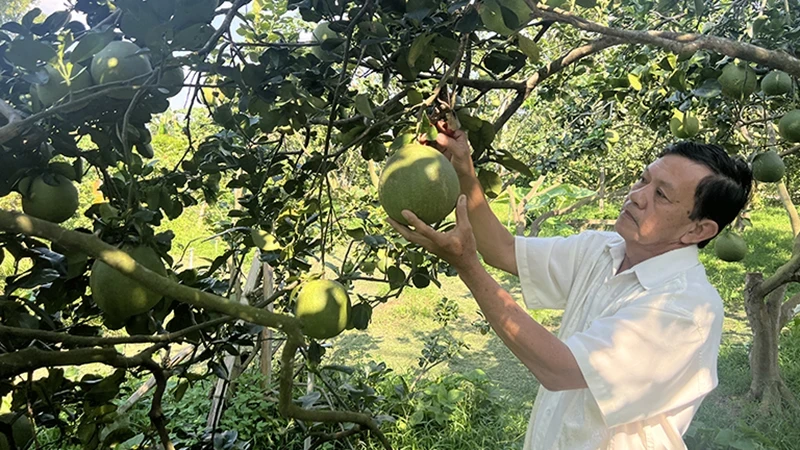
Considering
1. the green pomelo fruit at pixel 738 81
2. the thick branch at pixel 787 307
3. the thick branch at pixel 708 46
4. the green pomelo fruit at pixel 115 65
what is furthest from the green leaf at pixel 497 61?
the thick branch at pixel 787 307

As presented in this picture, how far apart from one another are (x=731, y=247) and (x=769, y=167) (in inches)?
26.3

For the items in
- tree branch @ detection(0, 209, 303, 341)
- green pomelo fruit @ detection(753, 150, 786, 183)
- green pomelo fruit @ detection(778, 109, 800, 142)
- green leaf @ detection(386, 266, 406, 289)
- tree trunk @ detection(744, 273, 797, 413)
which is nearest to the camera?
tree branch @ detection(0, 209, 303, 341)

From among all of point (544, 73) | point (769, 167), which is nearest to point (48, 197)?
point (544, 73)

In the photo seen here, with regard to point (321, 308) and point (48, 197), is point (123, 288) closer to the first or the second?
point (48, 197)

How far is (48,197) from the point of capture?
0.99 m

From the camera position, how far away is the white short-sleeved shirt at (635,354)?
119cm

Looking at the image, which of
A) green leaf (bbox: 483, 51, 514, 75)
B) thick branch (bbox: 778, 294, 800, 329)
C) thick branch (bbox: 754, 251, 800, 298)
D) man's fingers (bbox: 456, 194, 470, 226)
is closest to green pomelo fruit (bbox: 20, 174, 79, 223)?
man's fingers (bbox: 456, 194, 470, 226)

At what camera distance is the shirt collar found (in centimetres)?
138

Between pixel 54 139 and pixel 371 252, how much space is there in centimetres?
96

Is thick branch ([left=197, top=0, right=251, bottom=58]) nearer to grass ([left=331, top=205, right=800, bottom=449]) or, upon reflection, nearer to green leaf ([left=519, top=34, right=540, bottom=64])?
green leaf ([left=519, top=34, right=540, bottom=64])

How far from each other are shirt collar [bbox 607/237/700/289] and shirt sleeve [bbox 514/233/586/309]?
0.94ft

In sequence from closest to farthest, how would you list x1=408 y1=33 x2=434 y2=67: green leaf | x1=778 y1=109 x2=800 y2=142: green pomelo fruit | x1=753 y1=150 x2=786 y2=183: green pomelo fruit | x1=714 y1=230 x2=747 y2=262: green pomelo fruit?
x1=408 y1=33 x2=434 y2=67: green leaf
x1=778 y1=109 x2=800 y2=142: green pomelo fruit
x1=753 y1=150 x2=786 y2=183: green pomelo fruit
x1=714 y1=230 x2=747 y2=262: green pomelo fruit

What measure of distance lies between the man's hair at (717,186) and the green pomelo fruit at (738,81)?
19cm

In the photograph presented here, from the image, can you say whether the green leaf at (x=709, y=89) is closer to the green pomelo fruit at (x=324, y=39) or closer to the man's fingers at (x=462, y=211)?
the man's fingers at (x=462, y=211)
